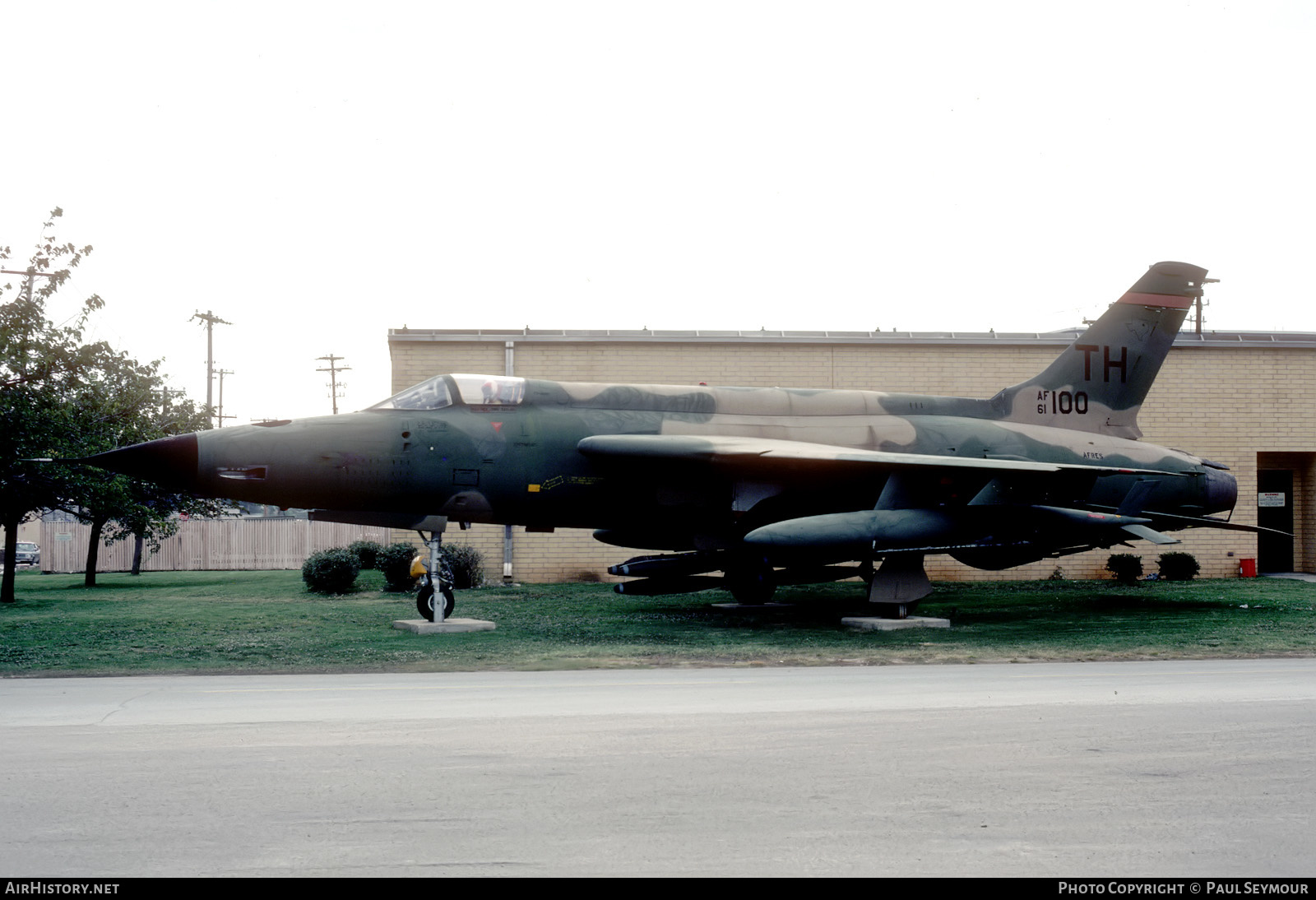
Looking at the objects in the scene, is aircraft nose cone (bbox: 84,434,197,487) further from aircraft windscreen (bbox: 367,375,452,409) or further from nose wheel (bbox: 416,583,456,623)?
nose wheel (bbox: 416,583,456,623)

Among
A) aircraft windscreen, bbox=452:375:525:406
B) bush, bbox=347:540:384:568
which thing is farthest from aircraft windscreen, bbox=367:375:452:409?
bush, bbox=347:540:384:568

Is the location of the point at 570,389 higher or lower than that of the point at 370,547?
higher

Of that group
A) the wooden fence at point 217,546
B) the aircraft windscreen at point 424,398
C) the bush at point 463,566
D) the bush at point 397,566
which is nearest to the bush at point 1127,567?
the bush at point 463,566

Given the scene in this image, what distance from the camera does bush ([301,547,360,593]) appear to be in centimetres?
1991

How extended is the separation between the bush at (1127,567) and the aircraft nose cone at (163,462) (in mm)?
17786

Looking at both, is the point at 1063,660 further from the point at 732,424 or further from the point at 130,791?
the point at 130,791

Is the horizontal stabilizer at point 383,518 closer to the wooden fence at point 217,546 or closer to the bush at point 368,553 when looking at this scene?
the bush at point 368,553

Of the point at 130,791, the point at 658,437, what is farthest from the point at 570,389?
the point at 130,791

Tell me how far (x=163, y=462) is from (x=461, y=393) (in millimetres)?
3512

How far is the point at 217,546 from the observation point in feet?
135

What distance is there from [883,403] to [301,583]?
50.7 ft

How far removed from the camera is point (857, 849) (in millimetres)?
3957

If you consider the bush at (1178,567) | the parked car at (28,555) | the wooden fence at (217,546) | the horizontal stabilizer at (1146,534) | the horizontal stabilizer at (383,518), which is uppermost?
the horizontal stabilizer at (383,518)

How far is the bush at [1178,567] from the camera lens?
871 inches
